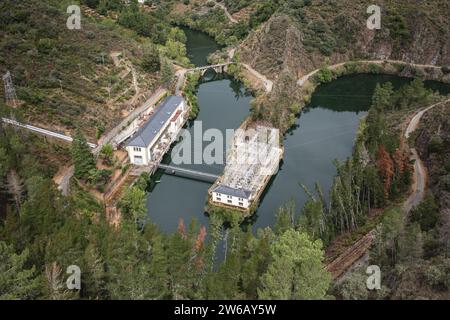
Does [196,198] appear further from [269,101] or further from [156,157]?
[269,101]

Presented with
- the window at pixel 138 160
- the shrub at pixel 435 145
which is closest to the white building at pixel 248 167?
the window at pixel 138 160

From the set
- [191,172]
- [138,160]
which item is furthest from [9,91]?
[191,172]

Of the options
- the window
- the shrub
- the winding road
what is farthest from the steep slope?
the shrub

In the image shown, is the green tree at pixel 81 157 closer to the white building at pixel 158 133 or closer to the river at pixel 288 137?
the white building at pixel 158 133

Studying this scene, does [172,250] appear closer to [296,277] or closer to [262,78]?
[296,277]

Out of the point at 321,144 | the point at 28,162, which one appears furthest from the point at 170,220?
the point at 321,144

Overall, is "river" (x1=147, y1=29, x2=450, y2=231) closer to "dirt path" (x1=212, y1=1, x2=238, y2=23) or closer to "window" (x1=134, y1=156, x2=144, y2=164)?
"window" (x1=134, y1=156, x2=144, y2=164)
